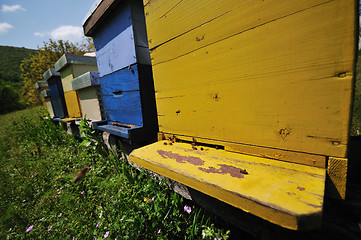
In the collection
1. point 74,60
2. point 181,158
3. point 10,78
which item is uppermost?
point 10,78

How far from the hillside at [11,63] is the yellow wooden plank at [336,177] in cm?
5313

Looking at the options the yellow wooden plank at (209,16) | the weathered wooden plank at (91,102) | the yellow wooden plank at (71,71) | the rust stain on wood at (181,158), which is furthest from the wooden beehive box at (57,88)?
the rust stain on wood at (181,158)

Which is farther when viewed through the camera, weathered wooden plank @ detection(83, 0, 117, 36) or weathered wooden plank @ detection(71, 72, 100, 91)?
weathered wooden plank @ detection(71, 72, 100, 91)

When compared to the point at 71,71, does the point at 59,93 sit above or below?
below

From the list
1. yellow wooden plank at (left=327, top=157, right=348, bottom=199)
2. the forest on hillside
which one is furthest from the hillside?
yellow wooden plank at (left=327, top=157, right=348, bottom=199)

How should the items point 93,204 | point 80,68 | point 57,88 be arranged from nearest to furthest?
point 93,204
point 80,68
point 57,88

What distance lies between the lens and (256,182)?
58 centimetres

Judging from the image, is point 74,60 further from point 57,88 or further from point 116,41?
point 57,88

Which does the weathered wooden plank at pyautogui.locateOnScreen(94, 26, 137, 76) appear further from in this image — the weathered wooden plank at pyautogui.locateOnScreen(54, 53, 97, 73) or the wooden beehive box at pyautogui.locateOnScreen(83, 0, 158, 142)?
the weathered wooden plank at pyautogui.locateOnScreen(54, 53, 97, 73)

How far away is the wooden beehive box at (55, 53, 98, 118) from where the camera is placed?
2887mm

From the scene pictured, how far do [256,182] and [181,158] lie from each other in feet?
1.49

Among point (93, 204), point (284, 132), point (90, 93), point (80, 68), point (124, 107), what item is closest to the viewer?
point (284, 132)

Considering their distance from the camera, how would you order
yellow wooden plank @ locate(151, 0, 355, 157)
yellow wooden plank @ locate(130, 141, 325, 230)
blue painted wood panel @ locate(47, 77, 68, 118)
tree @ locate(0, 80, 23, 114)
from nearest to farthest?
yellow wooden plank @ locate(130, 141, 325, 230) < yellow wooden plank @ locate(151, 0, 355, 157) < blue painted wood panel @ locate(47, 77, 68, 118) < tree @ locate(0, 80, 23, 114)

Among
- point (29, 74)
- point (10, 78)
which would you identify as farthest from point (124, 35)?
point (10, 78)
